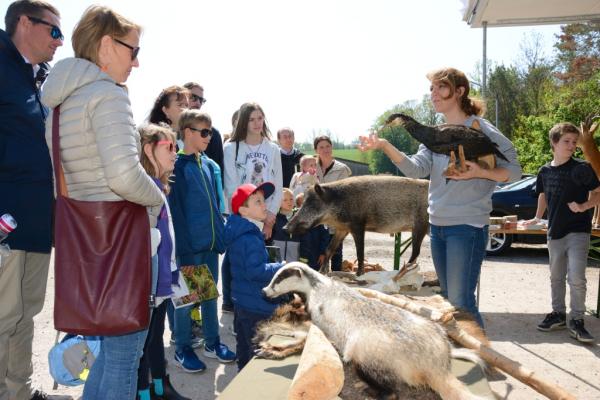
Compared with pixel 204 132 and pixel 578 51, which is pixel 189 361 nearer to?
pixel 204 132

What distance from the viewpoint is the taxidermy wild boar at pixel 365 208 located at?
6246 mm

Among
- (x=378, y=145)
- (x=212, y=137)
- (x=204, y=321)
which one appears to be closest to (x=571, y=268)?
(x=378, y=145)

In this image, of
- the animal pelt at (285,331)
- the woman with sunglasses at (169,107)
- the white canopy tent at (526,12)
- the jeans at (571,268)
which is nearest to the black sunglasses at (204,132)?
the woman with sunglasses at (169,107)

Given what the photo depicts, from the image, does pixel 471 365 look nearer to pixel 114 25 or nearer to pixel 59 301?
pixel 59 301

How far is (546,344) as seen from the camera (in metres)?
5.13

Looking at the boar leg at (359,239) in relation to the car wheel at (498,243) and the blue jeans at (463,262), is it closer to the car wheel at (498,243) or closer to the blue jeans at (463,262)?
the blue jeans at (463,262)

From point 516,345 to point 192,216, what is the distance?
3.55m

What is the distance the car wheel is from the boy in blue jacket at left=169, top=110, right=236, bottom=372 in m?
7.76

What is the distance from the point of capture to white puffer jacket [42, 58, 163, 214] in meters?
2.20

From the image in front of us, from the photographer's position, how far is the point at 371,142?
12.0 ft

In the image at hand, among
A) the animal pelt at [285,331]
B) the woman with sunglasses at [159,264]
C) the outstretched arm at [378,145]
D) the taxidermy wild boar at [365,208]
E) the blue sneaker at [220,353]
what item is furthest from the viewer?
the taxidermy wild boar at [365,208]

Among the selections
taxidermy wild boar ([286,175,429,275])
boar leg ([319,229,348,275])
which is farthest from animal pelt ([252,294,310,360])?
boar leg ([319,229,348,275])

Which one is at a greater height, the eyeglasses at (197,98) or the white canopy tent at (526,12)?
the white canopy tent at (526,12)

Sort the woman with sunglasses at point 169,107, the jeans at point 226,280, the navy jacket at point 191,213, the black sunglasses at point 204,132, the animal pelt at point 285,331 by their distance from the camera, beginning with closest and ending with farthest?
1. the animal pelt at point 285,331
2. the navy jacket at point 191,213
3. the black sunglasses at point 204,132
4. the woman with sunglasses at point 169,107
5. the jeans at point 226,280
